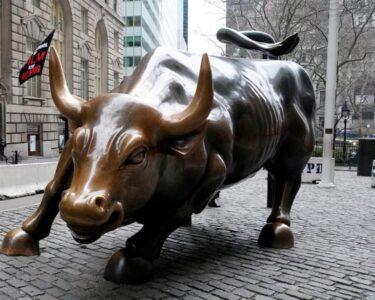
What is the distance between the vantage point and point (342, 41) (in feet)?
83.7

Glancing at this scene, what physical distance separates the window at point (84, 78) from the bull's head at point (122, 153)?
28.4 m

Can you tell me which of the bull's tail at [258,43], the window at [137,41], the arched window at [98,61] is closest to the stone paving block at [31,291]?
the bull's tail at [258,43]

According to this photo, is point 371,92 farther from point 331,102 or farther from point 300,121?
point 300,121

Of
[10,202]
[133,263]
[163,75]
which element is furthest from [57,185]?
[10,202]

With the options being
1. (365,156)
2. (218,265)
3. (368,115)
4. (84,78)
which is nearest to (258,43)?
(218,265)

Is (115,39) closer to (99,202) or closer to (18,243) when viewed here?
(18,243)

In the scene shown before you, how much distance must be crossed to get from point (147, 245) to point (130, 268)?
9.6 inches

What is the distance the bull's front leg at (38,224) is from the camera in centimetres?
384

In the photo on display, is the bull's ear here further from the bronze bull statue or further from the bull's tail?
the bull's tail

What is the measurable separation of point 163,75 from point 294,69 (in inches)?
87.4

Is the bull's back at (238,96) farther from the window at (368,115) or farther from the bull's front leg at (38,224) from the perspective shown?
the window at (368,115)

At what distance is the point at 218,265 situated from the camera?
4215 mm

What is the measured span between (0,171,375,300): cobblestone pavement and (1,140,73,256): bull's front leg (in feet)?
0.36

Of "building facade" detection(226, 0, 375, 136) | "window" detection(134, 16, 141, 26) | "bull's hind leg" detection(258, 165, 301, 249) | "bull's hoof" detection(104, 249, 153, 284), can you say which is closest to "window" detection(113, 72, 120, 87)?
"building facade" detection(226, 0, 375, 136)
